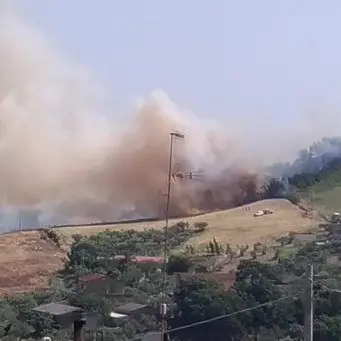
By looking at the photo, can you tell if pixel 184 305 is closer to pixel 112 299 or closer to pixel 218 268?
pixel 112 299

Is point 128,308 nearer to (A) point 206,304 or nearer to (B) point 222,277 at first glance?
(A) point 206,304

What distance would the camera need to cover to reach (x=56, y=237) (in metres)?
67.5

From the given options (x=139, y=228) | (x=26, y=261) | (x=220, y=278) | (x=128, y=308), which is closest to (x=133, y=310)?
(x=128, y=308)

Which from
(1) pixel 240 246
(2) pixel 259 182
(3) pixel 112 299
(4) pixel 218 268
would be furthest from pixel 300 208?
(3) pixel 112 299

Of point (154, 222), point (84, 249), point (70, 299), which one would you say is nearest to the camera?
point (70, 299)

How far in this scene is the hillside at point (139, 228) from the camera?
60688 millimetres

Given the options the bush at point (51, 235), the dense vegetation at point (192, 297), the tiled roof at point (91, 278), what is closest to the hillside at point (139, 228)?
the bush at point (51, 235)

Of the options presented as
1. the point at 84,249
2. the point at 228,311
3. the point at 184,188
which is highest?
the point at 184,188

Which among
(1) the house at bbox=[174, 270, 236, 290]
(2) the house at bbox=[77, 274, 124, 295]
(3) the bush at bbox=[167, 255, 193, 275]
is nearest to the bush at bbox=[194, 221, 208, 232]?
(3) the bush at bbox=[167, 255, 193, 275]

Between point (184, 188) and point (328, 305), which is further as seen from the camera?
point (184, 188)

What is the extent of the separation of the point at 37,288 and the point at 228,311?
17515 millimetres

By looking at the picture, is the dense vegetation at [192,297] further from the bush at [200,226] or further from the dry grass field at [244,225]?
the bush at [200,226]

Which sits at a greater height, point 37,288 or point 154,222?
point 154,222

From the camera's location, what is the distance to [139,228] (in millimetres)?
65312
